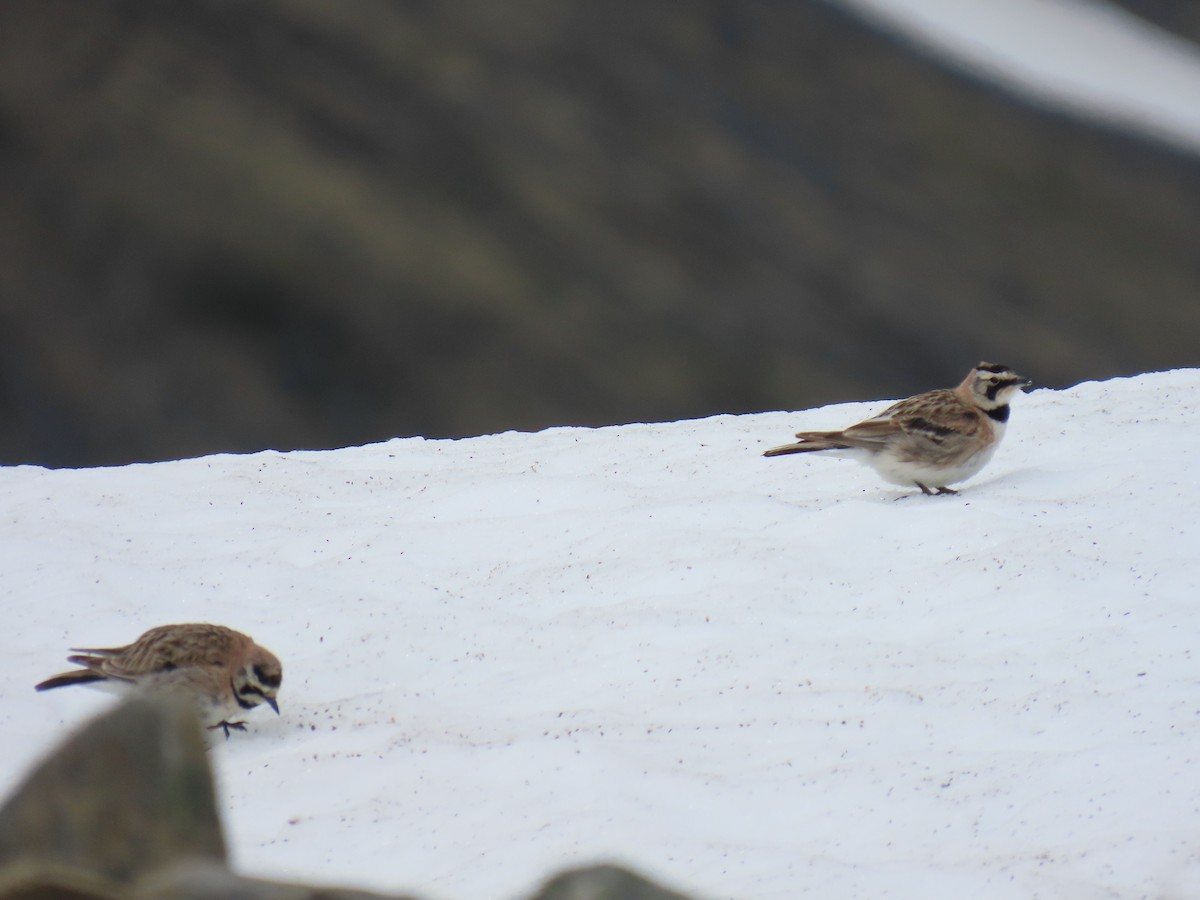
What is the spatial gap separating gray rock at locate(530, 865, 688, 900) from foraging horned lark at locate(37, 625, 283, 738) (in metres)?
3.29

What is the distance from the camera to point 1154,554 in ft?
21.5

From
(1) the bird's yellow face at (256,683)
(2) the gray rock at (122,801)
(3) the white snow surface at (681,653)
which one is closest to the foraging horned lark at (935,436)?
(3) the white snow surface at (681,653)

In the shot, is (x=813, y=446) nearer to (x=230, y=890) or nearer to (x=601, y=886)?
(x=601, y=886)

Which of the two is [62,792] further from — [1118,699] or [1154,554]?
[1154,554]

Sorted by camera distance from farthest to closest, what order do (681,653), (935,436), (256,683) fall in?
(935,436), (681,653), (256,683)

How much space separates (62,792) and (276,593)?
4.20m

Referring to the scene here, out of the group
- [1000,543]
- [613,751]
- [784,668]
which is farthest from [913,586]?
[613,751]

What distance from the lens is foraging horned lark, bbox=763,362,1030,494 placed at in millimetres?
7820

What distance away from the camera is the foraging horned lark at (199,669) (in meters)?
5.77

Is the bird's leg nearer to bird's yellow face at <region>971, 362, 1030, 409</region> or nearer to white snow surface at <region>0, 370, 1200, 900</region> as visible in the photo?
white snow surface at <region>0, 370, 1200, 900</region>

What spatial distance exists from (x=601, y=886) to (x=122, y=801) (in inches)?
43.2

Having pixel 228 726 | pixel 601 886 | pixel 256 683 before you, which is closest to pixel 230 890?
pixel 601 886

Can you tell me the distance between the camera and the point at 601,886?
266 centimetres

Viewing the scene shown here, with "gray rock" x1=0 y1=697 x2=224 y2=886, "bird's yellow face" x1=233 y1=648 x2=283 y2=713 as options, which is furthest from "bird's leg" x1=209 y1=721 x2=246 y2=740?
"gray rock" x1=0 y1=697 x2=224 y2=886
